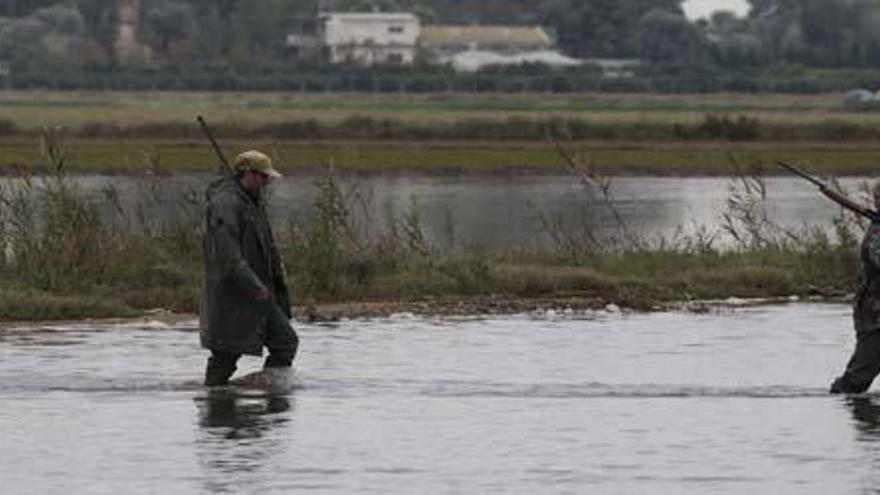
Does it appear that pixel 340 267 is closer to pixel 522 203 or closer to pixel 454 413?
pixel 454 413

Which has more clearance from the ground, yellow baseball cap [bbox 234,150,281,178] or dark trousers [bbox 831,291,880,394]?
yellow baseball cap [bbox 234,150,281,178]

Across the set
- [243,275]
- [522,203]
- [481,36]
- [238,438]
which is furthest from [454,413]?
[481,36]

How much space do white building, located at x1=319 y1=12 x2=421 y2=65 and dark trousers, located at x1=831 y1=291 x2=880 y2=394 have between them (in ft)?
498

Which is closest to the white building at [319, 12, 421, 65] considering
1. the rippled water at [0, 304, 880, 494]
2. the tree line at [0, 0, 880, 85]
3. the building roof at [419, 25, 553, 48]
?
the building roof at [419, 25, 553, 48]

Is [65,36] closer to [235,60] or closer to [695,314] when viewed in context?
[235,60]

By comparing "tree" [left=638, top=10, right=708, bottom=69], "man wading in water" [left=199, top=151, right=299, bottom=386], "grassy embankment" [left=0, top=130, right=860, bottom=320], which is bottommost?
"tree" [left=638, top=10, right=708, bottom=69]

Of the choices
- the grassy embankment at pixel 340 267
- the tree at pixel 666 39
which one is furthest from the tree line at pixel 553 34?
the grassy embankment at pixel 340 267

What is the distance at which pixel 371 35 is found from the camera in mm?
181000

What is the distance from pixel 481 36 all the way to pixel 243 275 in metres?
165

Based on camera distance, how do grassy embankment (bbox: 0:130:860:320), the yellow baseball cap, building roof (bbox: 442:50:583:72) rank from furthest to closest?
building roof (bbox: 442:50:583:72) → grassy embankment (bbox: 0:130:860:320) → the yellow baseball cap

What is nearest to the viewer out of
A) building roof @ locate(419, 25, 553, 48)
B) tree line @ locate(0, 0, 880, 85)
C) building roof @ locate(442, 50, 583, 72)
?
tree line @ locate(0, 0, 880, 85)

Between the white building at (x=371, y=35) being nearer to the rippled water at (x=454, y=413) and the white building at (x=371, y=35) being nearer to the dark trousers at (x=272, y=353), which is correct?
the rippled water at (x=454, y=413)

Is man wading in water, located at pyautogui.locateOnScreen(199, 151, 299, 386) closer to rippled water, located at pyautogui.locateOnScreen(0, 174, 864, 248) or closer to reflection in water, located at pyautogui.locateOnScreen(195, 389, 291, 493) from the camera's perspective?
reflection in water, located at pyautogui.locateOnScreen(195, 389, 291, 493)

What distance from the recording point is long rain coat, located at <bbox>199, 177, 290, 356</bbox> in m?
18.7
